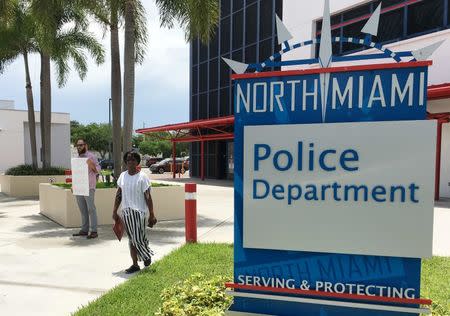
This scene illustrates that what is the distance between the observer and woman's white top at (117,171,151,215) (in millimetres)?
5035

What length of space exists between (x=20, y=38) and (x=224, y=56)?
12290mm

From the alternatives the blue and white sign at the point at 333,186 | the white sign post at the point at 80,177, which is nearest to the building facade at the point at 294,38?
the white sign post at the point at 80,177

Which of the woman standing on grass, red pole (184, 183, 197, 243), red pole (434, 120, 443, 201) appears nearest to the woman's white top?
the woman standing on grass

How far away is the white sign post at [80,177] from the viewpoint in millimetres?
7074

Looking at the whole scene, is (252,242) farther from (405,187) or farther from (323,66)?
(323,66)

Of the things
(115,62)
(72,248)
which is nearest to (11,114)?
(115,62)

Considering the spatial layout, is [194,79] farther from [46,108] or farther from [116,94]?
[116,94]

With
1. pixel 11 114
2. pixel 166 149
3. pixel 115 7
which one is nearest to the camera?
pixel 115 7

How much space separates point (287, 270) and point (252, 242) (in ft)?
0.90

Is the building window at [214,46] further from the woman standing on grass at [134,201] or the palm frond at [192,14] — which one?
the woman standing on grass at [134,201]

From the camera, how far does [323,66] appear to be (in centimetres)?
239

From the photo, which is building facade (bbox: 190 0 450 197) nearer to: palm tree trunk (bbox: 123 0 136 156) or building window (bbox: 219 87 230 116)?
building window (bbox: 219 87 230 116)

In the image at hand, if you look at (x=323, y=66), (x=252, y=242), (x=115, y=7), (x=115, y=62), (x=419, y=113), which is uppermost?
(x=115, y=7)

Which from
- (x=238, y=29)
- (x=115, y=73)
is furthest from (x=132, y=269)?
(x=238, y=29)
